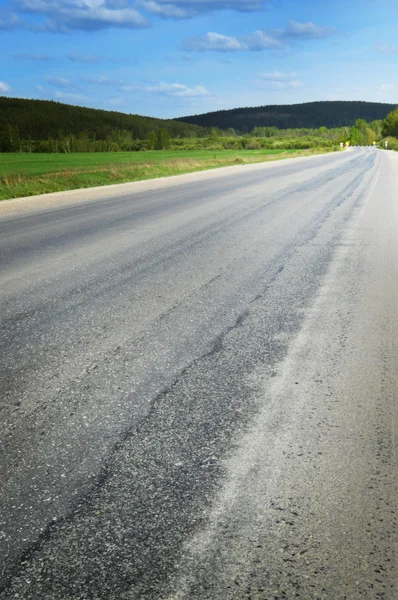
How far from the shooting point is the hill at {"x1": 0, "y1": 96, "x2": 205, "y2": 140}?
150125 millimetres

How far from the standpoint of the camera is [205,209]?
13.1 metres

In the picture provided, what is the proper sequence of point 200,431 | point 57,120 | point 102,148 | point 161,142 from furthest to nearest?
point 57,120
point 161,142
point 102,148
point 200,431

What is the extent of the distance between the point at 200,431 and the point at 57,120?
557 feet

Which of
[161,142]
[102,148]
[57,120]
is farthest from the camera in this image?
[57,120]

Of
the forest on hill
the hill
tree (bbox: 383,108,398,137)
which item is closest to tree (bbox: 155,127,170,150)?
the forest on hill

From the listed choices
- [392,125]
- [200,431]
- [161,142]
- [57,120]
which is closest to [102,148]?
[161,142]

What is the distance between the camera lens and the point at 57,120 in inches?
6230

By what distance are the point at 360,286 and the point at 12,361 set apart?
12.7 feet

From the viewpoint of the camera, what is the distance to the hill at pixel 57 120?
493 feet

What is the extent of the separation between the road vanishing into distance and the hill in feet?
475

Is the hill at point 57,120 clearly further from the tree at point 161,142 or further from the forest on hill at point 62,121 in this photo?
the tree at point 161,142

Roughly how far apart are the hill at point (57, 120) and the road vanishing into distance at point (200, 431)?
145 metres

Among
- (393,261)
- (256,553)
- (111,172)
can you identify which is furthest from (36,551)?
(111,172)

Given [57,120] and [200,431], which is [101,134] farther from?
[200,431]
